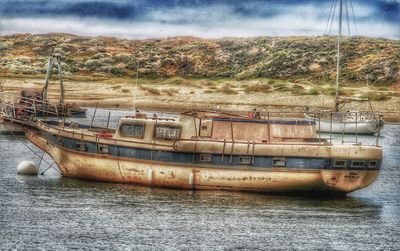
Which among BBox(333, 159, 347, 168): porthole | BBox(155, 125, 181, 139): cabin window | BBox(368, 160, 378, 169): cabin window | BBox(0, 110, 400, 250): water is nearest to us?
BBox(0, 110, 400, 250): water

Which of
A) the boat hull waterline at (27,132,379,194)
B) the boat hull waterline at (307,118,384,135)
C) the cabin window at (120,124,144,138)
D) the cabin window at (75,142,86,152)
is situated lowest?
the boat hull waterline at (307,118,384,135)

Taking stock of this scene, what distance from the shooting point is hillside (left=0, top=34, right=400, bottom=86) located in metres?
138

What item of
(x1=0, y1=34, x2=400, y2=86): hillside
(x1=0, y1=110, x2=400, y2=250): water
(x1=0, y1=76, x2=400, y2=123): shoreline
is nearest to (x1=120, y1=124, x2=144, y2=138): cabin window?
(x1=0, y1=110, x2=400, y2=250): water

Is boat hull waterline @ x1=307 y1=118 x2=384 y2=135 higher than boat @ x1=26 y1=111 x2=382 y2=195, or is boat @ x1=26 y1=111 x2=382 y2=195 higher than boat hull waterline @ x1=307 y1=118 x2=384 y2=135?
boat @ x1=26 y1=111 x2=382 y2=195

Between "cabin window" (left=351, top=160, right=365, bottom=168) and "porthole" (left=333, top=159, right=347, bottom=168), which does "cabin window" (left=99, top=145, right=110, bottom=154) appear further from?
"cabin window" (left=351, top=160, right=365, bottom=168)

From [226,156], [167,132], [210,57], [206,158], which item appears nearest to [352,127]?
[226,156]

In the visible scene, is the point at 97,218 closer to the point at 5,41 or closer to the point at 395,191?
the point at 395,191

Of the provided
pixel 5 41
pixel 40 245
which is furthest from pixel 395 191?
pixel 5 41

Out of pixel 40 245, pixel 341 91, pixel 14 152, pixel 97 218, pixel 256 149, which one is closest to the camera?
pixel 40 245

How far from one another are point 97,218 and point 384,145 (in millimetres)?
43019

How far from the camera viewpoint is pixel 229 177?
44188 mm

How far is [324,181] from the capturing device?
43469 millimetres

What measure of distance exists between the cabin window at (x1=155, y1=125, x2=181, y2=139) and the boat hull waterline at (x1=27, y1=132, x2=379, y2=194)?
1.57 meters

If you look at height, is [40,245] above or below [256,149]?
below
